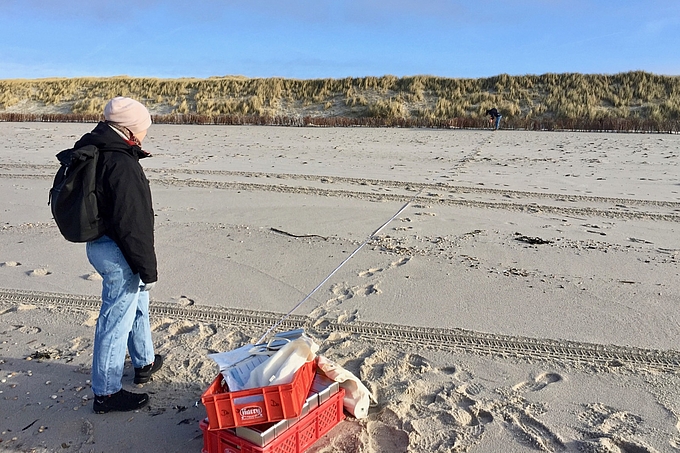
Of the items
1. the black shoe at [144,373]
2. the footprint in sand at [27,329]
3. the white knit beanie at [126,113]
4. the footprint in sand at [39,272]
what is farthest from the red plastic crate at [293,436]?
the footprint in sand at [39,272]

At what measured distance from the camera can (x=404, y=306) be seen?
4.62m

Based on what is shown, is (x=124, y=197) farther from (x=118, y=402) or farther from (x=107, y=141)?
(x=118, y=402)

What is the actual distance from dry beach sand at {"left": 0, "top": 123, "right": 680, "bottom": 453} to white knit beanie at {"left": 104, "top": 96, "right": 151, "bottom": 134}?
1.56 metres

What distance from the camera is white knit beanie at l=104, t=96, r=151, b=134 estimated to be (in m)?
2.92

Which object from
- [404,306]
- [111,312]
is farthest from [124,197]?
[404,306]

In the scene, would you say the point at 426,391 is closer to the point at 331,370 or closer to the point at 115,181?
the point at 331,370

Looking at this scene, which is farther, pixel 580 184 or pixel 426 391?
pixel 580 184

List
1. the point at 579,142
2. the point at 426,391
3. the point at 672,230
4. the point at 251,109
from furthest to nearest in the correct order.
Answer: the point at 251,109 < the point at 579,142 < the point at 672,230 < the point at 426,391

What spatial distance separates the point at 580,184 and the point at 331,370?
8.01 metres

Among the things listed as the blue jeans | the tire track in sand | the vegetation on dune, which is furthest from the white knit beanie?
the vegetation on dune

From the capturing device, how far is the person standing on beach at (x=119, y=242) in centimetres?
282

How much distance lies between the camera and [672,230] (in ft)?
22.4

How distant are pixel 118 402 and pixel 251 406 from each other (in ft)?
3.36

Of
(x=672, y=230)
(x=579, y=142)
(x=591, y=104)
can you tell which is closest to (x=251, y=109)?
(x=591, y=104)
